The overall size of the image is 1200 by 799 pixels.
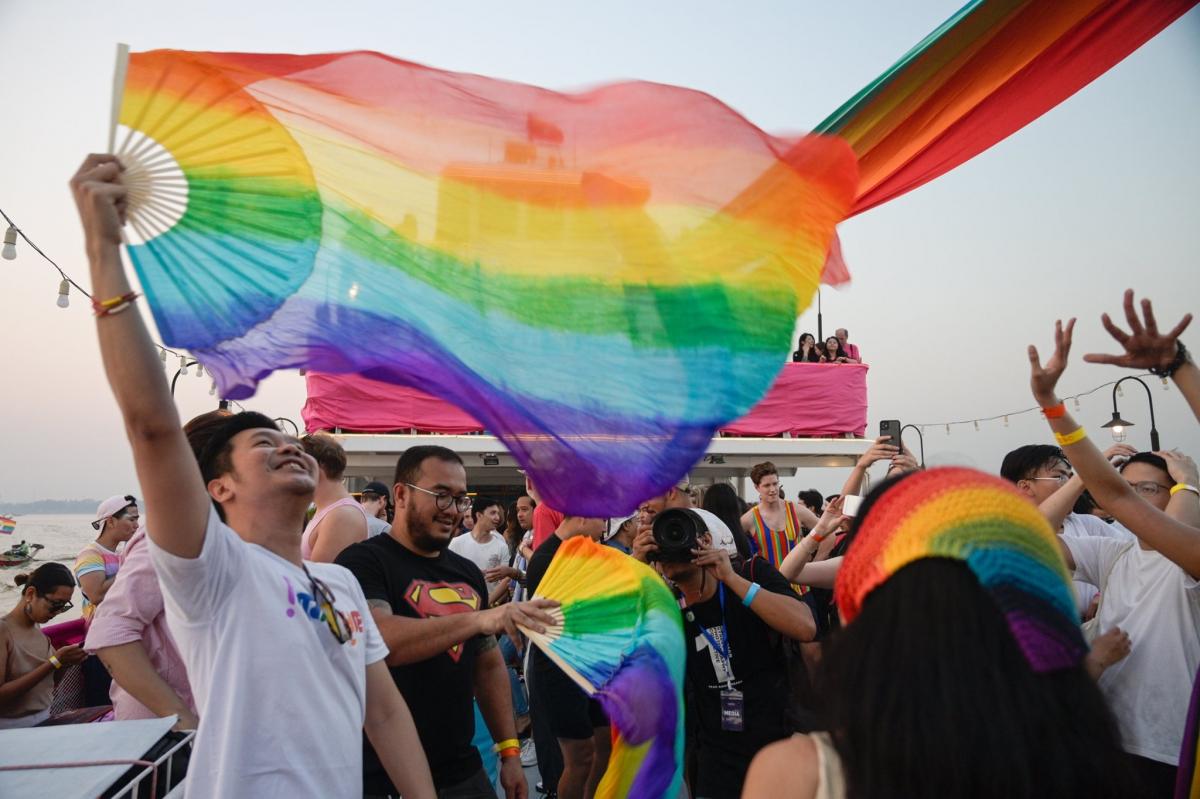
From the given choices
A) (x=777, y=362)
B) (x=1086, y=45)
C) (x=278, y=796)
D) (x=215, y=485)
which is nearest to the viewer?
(x=278, y=796)

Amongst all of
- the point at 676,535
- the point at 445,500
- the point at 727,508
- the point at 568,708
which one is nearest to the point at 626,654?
the point at 676,535

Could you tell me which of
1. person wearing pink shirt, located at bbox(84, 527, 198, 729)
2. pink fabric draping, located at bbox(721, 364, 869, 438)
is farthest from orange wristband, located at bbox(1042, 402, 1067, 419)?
pink fabric draping, located at bbox(721, 364, 869, 438)

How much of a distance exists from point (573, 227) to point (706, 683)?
1870mm

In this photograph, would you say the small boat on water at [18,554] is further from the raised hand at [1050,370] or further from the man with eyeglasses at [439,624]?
the raised hand at [1050,370]

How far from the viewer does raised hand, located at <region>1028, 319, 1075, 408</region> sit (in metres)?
2.67

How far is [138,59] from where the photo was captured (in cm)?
191

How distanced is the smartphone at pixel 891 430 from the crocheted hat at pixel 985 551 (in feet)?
8.90

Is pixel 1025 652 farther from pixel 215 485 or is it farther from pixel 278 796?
pixel 215 485

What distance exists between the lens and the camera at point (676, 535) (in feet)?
9.71

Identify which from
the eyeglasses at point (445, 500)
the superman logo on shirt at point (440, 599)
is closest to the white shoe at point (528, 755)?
the superman logo on shirt at point (440, 599)

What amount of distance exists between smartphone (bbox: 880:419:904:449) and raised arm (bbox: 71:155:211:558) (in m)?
3.14

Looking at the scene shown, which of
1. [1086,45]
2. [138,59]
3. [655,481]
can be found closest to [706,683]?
[655,481]

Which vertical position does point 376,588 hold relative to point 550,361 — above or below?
below

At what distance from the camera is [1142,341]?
8.47 ft
